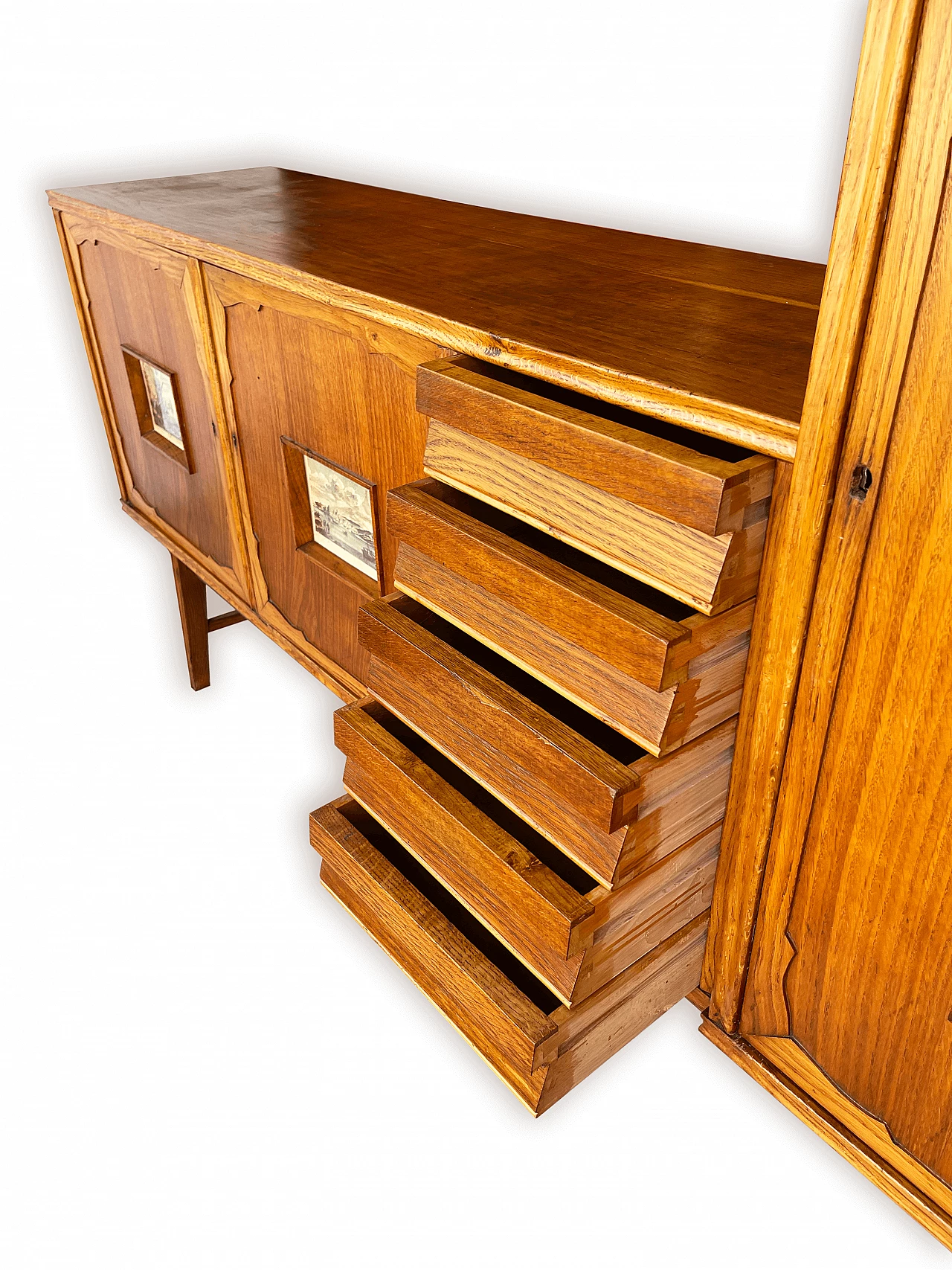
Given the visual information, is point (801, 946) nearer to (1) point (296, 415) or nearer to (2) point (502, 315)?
(2) point (502, 315)

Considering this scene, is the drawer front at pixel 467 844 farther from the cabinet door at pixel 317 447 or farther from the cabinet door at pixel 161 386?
the cabinet door at pixel 161 386

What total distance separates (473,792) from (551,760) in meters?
0.46

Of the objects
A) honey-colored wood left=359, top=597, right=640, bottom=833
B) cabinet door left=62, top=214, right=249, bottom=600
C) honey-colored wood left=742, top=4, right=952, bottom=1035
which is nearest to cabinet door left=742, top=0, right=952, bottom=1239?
honey-colored wood left=742, top=4, right=952, bottom=1035

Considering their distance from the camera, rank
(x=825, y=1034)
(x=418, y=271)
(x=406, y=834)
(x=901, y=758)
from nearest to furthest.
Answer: (x=901, y=758), (x=825, y=1034), (x=406, y=834), (x=418, y=271)

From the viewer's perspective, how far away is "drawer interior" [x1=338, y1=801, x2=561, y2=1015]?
1.28 metres

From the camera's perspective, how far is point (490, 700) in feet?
3.50

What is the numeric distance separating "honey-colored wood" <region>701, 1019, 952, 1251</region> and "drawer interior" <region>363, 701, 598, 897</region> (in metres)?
0.26

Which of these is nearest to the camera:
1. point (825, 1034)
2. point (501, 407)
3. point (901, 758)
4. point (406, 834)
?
point (901, 758)

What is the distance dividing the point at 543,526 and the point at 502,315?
0.96 ft

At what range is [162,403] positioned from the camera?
77.9 inches

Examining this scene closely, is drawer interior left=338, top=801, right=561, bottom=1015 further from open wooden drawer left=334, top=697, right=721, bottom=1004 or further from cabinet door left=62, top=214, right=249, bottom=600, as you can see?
cabinet door left=62, top=214, right=249, bottom=600

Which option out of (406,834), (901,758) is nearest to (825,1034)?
(901,758)

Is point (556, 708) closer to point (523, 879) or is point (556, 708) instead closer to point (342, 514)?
point (523, 879)

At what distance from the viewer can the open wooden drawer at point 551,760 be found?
97 cm
